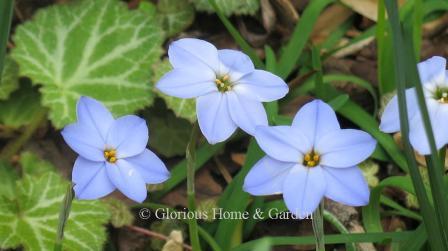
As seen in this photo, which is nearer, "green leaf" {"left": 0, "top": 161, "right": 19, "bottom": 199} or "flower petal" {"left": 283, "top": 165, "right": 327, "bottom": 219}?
"flower petal" {"left": 283, "top": 165, "right": 327, "bottom": 219}

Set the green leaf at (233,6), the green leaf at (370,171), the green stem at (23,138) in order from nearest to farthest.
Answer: the green leaf at (370,171)
the green stem at (23,138)
the green leaf at (233,6)

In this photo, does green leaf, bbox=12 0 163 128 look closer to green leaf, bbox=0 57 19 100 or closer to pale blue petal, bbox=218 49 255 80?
green leaf, bbox=0 57 19 100

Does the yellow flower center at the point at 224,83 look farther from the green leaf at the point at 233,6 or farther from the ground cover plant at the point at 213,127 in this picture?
the green leaf at the point at 233,6

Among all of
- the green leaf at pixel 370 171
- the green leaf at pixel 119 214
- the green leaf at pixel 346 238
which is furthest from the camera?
the green leaf at pixel 370 171

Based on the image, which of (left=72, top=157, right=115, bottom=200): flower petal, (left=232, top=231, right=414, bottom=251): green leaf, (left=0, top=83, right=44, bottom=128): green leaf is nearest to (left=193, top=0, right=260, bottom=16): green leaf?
(left=0, top=83, right=44, bottom=128): green leaf

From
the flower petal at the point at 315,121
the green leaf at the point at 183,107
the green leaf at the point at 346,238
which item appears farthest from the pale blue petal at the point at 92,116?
the green leaf at the point at 183,107

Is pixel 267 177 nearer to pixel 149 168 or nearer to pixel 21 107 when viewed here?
pixel 149 168

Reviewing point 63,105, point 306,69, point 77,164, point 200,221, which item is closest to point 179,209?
point 200,221
